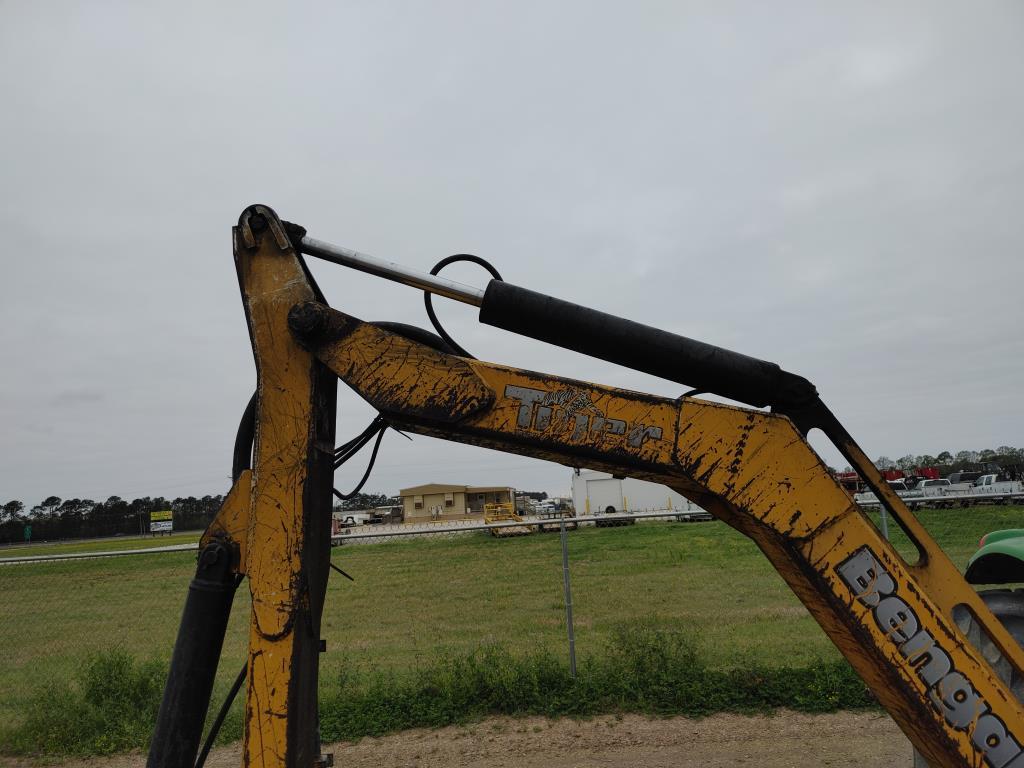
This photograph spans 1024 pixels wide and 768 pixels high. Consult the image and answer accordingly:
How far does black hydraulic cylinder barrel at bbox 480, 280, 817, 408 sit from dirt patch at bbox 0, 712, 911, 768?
12.3 ft

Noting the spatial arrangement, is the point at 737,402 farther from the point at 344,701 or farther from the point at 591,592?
the point at 591,592

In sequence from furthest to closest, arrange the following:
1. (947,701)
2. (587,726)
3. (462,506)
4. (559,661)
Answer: (462,506) → (559,661) → (587,726) → (947,701)

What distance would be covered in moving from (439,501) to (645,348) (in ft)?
132

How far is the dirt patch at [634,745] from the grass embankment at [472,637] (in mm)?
195

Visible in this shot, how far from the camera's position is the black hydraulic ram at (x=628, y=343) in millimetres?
2682

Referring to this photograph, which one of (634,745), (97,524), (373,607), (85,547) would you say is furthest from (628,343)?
(97,524)

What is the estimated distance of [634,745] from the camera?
560cm

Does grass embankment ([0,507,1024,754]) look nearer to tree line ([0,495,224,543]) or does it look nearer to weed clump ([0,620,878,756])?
weed clump ([0,620,878,756])

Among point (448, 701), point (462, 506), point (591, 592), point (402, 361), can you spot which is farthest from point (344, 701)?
point (462, 506)

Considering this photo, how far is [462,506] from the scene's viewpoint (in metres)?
42.3

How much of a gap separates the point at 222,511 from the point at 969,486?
39.0 m

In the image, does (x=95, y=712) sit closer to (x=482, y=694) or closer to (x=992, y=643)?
(x=482, y=694)

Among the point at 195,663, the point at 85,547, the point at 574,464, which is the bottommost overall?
the point at 195,663

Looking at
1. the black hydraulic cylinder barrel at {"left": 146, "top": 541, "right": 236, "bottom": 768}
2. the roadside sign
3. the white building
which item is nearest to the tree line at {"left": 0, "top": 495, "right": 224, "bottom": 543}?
the roadside sign
